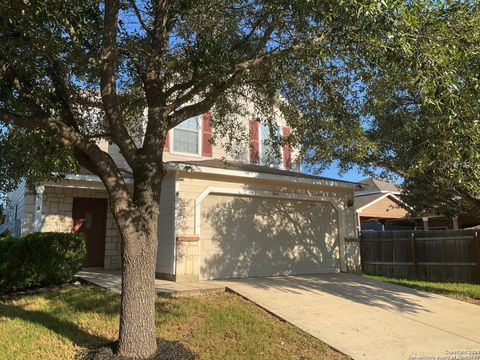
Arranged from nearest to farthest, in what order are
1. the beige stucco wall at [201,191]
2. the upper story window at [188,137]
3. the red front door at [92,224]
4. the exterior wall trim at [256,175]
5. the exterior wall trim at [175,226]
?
the exterior wall trim at [175,226] < the beige stucco wall at [201,191] < the exterior wall trim at [256,175] < the red front door at [92,224] < the upper story window at [188,137]

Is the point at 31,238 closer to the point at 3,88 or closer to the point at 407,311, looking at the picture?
the point at 3,88

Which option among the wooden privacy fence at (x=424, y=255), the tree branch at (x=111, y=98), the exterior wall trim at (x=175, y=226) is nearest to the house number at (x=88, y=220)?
the exterior wall trim at (x=175, y=226)

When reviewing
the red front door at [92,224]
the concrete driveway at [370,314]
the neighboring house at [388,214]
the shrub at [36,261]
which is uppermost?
the neighboring house at [388,214]

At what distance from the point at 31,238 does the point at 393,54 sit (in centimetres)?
845

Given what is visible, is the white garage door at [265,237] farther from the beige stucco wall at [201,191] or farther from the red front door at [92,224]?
the red front door at [92,224]

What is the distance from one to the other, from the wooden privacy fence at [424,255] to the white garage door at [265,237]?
4204 millimetres

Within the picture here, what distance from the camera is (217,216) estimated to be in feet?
42.5

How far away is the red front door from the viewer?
1445cm

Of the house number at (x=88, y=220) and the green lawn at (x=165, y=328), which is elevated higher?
the house number at (x=88, y=220)

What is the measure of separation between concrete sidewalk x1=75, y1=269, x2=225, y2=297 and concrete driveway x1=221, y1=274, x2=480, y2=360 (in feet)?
1.82

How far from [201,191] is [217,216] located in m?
0.87

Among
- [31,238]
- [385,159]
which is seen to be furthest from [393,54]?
[31,238]

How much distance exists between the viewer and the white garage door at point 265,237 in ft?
41.8

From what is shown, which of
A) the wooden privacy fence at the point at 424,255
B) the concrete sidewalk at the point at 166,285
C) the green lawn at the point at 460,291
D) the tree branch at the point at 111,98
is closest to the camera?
the tree branch at the point at 111,98
